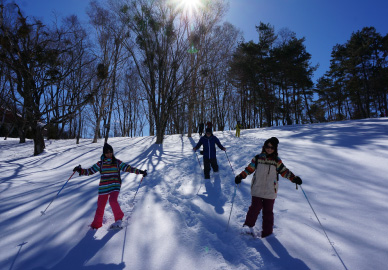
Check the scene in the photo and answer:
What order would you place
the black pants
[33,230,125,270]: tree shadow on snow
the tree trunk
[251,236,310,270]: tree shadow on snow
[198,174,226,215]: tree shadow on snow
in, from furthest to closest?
the tree trunk → the black pants → [198,174,226,215]: tree shadow on snow → [33,230,125,270]: tree shadow on snow → [251,236,310,270]: tree shadow on snow

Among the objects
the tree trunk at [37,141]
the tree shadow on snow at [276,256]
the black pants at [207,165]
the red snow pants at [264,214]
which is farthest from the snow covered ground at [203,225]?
the tree trunk at [37,141]

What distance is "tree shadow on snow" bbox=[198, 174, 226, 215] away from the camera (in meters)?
4.32

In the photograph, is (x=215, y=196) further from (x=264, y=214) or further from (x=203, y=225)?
(x=264, y=214)

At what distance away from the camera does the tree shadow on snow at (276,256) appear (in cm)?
250

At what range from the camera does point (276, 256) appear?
106 inches

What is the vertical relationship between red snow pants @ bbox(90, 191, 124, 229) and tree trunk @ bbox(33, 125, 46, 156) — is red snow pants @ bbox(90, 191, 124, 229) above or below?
below

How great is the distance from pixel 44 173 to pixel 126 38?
11.6m

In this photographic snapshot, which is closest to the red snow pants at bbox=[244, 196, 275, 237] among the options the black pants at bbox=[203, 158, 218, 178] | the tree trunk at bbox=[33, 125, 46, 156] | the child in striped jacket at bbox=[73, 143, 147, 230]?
the child in striped jacket at bbox=[73, 143, 147, 230]

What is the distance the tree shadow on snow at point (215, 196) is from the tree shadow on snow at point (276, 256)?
1.19m

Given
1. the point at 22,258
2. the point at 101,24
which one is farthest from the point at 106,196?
the point at 101,24

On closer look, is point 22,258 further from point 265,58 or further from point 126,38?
point 265,58

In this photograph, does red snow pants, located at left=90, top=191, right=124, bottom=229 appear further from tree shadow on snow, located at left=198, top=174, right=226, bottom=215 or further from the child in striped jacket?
tree shadow on snow, located at left=198, top=174, right=226, bottom=215

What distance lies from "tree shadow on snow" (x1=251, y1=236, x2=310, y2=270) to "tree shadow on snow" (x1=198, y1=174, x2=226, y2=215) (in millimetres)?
1185

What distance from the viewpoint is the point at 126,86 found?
28.0 meters
